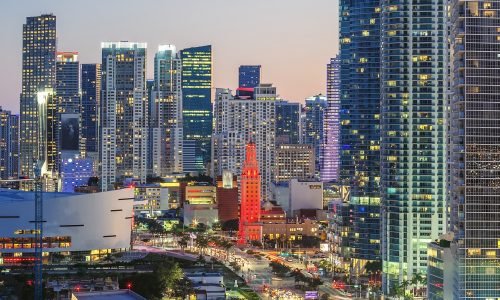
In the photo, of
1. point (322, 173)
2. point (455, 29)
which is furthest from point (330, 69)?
point (455, 29)

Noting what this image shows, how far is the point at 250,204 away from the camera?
12425 centimetres

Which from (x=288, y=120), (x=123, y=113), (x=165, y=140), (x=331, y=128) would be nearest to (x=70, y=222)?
(x=331, y=128)

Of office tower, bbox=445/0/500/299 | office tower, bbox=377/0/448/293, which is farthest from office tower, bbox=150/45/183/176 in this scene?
office tower, bbox=445/0/500/299

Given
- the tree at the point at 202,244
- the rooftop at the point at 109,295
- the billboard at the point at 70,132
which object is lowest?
the tree at the point at 202,244

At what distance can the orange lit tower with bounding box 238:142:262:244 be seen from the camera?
12025 cm

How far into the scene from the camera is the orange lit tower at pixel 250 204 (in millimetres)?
120250

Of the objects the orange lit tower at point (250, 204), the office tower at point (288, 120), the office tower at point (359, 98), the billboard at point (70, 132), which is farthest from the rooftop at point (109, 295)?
the office tower at point (288, 120)

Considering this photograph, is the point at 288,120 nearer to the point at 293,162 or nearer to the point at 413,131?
the point at 293,162

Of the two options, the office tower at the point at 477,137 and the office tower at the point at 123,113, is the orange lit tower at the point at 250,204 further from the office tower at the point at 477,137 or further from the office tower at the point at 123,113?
the office tower at the point at 477,137

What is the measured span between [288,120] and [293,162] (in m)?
23.2

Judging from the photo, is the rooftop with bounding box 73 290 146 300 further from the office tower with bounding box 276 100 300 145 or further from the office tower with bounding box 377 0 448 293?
the office tower with bounding box 276 100 300 145

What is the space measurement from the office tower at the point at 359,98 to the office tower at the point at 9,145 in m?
103

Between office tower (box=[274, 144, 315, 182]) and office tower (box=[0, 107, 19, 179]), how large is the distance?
5005cm

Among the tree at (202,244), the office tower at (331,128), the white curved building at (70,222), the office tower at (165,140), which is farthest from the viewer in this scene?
the office tower at (165,140)
